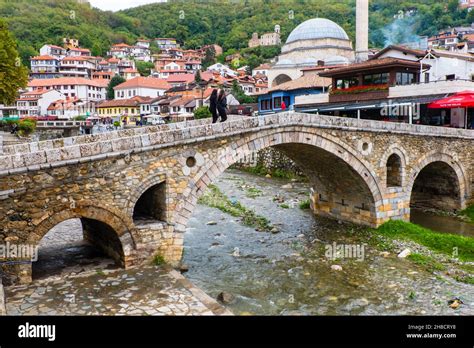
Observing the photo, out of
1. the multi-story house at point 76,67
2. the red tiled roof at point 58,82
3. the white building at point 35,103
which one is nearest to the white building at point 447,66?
the white building at point 35,103

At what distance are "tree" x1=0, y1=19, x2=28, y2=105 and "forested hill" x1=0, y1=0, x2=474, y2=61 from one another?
57379 millimetres

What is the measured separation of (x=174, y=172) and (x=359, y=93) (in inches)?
802

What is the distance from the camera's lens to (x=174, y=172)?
12383 mm

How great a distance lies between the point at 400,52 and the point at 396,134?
15800 mm

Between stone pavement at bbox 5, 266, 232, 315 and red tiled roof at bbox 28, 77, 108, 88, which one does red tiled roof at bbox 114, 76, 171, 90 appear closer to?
red tiled roof at bbox 28, 77, 108, 88

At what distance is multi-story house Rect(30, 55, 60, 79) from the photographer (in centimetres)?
8962

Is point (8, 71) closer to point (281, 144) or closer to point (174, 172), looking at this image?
point (281, 144)

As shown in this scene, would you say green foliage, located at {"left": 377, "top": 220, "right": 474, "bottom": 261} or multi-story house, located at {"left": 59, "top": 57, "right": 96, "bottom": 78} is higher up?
multi-story house, located at {"left": 59, "top": 57, "right": 96, "bottom": 78}

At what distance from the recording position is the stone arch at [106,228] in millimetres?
10320

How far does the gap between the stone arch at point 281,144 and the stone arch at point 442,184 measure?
387 centimetres

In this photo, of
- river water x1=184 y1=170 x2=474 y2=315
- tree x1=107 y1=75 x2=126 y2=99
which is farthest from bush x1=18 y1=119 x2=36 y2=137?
tree x1=107 y1=75 x2=126 y2=99

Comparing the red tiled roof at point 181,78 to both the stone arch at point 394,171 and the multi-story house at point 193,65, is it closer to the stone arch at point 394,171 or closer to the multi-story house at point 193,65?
the multi-story house at point 193,65
